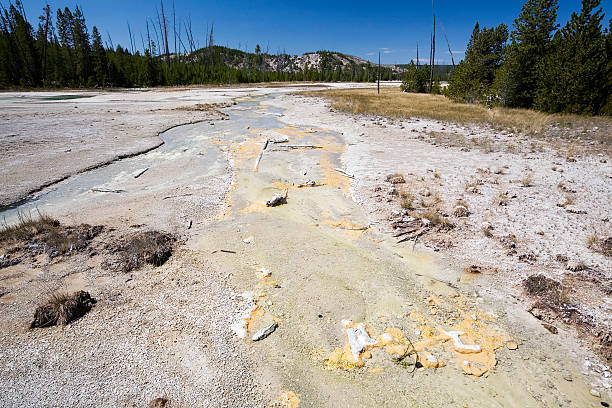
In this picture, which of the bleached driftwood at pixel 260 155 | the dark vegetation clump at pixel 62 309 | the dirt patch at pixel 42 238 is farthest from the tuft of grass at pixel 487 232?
the dirt patch at pixel 42 238

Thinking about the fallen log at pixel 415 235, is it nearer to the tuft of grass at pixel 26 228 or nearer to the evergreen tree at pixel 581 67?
the tuft of grass at pixel 26 228

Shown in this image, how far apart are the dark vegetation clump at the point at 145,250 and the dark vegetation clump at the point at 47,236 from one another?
0.93 m

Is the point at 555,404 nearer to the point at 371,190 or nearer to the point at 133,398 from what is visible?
the point at 133,398

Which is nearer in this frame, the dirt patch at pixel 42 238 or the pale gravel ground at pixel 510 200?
the pale gravel ground at pixel 510 200

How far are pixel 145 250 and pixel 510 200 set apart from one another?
906 centimetres

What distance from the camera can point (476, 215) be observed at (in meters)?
7.57

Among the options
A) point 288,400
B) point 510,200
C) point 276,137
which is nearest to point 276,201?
point 288,400

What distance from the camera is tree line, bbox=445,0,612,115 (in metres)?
20.1

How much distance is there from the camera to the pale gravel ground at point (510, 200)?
539cm

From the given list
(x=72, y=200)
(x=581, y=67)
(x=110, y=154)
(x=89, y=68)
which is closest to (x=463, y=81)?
(x=581, y=67)

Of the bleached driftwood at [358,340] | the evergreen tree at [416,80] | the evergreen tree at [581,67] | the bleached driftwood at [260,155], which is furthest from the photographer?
the evergreen tree at [416,80]

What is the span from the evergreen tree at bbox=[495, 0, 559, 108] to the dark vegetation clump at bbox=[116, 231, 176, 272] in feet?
97.2

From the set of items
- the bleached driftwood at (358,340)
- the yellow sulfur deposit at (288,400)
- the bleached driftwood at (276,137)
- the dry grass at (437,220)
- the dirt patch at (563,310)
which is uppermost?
the bleached driftwood at (276,137)

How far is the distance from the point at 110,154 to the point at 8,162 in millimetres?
3264
